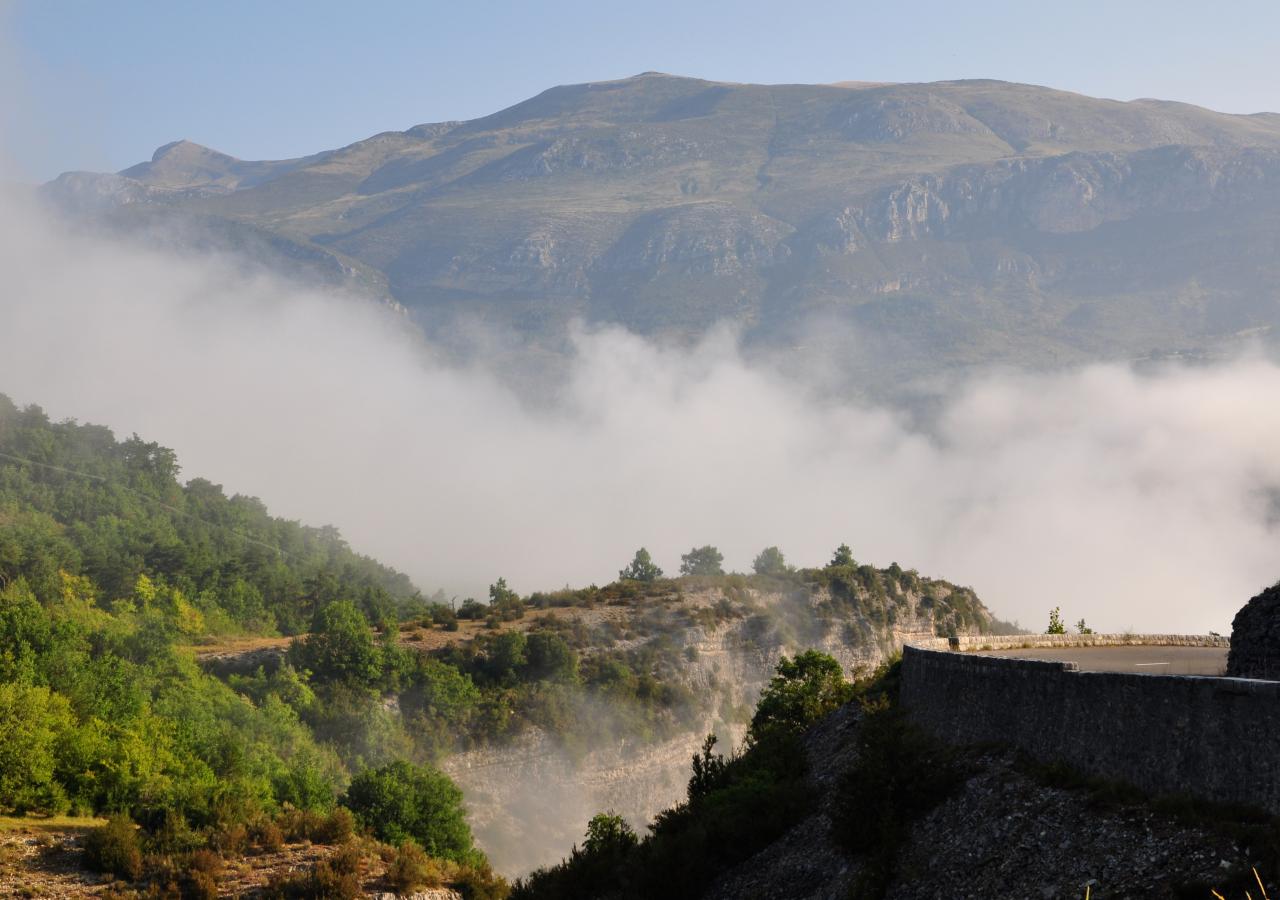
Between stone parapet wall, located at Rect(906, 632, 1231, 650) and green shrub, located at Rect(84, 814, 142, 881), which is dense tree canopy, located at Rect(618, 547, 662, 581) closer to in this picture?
green shrub, located at Rect(84, 814, 142, 881)

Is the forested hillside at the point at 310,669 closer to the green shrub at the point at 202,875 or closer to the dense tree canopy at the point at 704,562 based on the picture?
the green shrub at the point at 202,875

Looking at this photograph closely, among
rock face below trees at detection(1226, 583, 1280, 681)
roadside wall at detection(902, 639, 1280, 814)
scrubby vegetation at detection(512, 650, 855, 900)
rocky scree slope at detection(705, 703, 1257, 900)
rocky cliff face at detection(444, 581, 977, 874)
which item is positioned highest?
rock face below trees at detection(1226, 583, 1280, 681)

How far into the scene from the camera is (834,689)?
46.6 m

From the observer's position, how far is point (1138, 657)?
39375mm

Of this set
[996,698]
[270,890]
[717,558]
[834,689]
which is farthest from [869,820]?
[717,558]

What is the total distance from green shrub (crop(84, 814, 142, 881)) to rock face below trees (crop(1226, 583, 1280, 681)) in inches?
1773

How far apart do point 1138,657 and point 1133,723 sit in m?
15.9

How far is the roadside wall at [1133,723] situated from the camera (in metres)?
21.5

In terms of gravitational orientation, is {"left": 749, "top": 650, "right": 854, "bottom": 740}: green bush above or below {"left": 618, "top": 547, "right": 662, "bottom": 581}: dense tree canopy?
above

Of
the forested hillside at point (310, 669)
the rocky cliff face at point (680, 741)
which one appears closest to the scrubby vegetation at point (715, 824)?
the forested hillside at point (310, 669)

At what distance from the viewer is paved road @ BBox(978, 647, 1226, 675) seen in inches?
1342

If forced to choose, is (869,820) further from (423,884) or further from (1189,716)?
(423,884)

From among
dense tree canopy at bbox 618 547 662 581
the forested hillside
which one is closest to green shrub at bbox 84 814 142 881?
the forested hillside

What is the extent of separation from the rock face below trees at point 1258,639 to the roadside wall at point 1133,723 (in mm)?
3320
